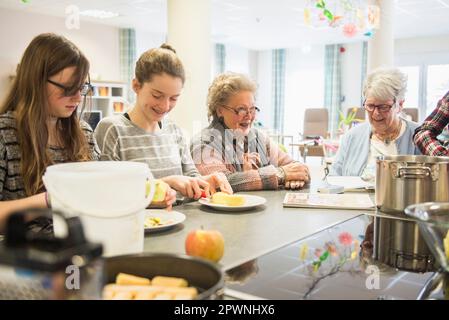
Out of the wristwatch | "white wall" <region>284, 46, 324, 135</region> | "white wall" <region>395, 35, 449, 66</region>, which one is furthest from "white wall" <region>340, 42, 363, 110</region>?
the wristwatch

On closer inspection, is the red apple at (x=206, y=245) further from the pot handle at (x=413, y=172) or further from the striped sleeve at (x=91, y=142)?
the striped sleeve at (x=91, y=142)

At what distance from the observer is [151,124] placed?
1.85 metres

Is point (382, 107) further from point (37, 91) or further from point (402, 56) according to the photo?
point (402, 56)

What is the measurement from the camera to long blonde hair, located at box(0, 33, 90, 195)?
1.38 metres

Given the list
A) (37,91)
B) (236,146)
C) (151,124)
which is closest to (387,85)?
(236,146)

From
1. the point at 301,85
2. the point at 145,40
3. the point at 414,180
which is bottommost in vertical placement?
the point at 414,180

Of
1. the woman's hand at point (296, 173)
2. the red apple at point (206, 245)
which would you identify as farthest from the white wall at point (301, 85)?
the red apple at point (206, 245)

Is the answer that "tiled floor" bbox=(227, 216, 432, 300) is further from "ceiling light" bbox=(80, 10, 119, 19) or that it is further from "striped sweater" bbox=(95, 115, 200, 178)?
"ceiling light" bbox=(80, 10, 119, 19)

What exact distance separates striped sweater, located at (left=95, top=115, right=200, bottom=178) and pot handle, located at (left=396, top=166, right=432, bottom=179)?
874 millimetres

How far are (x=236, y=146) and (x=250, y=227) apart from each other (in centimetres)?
94

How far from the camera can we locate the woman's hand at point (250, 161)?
2.18m

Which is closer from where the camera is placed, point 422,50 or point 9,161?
point 9,161

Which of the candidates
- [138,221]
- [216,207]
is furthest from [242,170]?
[138,221]
